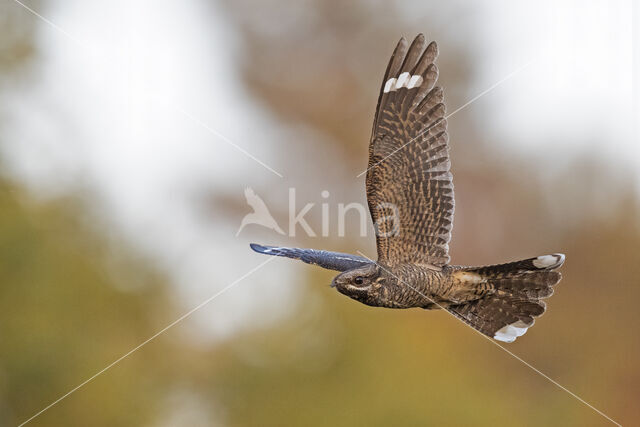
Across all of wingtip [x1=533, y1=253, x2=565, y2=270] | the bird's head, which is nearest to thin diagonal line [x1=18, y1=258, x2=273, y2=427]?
wingtip [x1=533, y1=253, x2=565, y2=270]

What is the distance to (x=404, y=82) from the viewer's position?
3.69m

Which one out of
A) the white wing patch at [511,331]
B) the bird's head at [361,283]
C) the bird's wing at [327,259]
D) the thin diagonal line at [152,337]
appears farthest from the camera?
the thin diagonal line at [152,337]

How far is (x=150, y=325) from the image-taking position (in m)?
12.8

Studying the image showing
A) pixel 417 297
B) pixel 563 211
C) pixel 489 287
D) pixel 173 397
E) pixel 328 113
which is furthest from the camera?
pixel 328 113

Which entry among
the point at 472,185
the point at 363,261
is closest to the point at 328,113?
the point at 472,185

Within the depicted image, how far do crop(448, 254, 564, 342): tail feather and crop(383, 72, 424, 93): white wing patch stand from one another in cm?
95

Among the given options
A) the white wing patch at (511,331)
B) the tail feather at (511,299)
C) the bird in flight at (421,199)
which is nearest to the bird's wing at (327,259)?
the bird in flight at (421,199)

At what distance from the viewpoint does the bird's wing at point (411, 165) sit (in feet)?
11.9

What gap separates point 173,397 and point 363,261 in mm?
9454

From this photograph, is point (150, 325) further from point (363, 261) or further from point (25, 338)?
point (363, 261)

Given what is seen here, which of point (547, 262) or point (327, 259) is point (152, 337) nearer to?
point (327, 259)

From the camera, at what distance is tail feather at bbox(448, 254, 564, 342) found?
370 centimetres

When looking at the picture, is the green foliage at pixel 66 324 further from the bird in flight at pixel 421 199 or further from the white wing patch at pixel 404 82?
the white wing patch at pixel 404 82

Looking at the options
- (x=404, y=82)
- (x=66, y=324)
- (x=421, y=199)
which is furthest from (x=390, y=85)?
(x=66, y=324)
